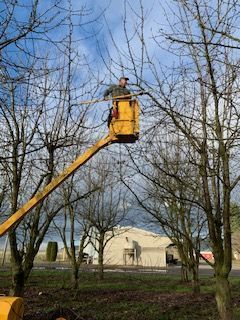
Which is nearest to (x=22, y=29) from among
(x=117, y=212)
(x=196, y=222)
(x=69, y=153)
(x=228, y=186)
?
(x=228, y=186)

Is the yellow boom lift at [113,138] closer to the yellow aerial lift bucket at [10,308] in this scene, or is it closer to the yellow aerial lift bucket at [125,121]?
the yellow aerial lift bucket at [125,121]

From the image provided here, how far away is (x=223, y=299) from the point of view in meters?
6.51

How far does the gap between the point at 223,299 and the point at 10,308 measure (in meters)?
3.62

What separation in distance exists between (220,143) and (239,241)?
57.8 meters

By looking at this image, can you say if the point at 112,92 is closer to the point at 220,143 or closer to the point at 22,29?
the point at 22,29

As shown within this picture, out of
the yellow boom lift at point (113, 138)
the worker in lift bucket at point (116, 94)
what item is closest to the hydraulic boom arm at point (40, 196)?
the yellow boom lift at point (113, 138)

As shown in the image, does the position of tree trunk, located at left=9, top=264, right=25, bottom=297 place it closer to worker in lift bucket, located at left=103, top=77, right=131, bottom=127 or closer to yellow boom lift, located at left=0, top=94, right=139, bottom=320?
yellow boom lift, located at left=0, top=94, right=139, bottom=320

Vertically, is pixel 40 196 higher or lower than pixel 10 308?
higher

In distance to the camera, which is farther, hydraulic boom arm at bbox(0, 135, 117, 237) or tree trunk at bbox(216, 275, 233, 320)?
tree trunk at bbox(216, 275, 233, 320)

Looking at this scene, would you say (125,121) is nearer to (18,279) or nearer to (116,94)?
(116,94)

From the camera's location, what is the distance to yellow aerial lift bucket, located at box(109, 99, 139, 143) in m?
4.81

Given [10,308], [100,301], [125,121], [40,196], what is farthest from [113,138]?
[100,301]

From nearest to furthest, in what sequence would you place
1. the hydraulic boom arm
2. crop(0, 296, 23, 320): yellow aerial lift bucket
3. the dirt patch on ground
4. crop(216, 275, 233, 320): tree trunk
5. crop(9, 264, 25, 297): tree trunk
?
crop(0, 296, 23, 320): yellow aerial lift bucket
the hydraulic boom arm
crop(216, 275, 233, 320): tree trunk
crop(9, 264, 25, 297): tree trunk
the dirt patch on ground

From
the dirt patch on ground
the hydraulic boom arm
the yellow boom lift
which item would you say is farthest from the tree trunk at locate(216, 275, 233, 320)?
the dirt patch on ground
